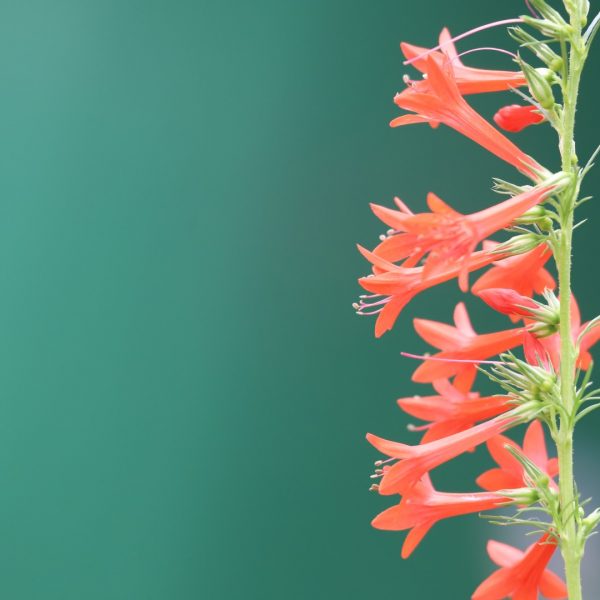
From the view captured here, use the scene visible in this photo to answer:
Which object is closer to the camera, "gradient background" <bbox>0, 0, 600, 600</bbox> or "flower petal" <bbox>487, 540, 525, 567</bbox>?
"flower petal" <bbox>487, 540, 525, 567</bbox>

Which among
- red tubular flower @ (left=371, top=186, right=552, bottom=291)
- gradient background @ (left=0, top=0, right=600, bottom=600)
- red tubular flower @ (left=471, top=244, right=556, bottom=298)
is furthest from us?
gradient background @ (left=0, top=0, right=600, bottom=600)

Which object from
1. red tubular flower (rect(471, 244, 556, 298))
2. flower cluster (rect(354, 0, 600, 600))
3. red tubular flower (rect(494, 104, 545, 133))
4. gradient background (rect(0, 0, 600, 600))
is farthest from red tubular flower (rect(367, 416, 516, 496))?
gradient background (rect(0, 0, 600, 600))

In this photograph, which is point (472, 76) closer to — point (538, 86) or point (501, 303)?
point (538, 86)

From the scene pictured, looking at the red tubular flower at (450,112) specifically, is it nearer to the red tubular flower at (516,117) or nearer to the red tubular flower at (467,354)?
the red tubular flower at (516,117)

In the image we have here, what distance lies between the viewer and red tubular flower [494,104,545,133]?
608mm

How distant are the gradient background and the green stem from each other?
3.96 feet

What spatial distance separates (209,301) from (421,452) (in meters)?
1.22

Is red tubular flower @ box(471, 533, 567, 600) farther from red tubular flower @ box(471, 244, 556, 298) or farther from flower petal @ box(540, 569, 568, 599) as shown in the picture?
red tubular flower @ box(471, 244, 556, 298)

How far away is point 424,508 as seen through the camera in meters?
0.62

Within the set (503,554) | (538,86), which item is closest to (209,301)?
(503,554)

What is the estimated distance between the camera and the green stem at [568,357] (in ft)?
1.82

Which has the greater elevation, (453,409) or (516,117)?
(516,117)

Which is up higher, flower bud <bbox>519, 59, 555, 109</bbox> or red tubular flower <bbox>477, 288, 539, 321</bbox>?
flower bud <bbox>519, 59, 555, 109</bbox>

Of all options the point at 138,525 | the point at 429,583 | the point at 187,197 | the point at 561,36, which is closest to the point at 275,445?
the point at 138,525
